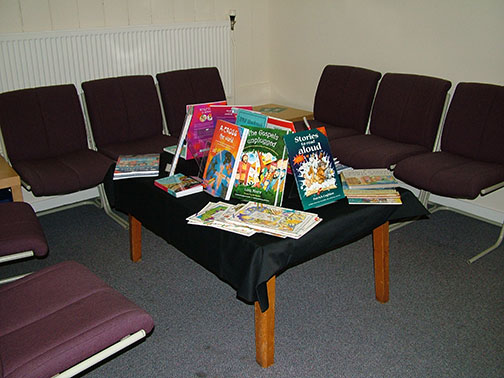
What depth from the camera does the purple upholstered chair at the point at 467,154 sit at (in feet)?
10.4

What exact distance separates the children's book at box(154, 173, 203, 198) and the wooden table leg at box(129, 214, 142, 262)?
57 cm

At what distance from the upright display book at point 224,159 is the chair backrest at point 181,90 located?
5.35ft

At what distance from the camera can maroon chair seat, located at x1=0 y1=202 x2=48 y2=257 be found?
2.44 meters

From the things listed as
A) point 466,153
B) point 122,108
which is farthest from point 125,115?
point 466,153

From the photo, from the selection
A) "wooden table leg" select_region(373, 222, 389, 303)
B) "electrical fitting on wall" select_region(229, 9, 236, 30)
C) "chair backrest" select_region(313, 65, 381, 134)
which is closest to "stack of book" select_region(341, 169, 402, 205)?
"wooden table leg" select_region(373, 222, 389, 303)

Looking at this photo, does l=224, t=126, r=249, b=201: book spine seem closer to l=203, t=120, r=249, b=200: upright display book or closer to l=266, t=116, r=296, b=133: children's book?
l=203, t=120, r=249, b=200: upright display book

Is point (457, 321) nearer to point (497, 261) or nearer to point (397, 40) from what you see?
point (497, 261)

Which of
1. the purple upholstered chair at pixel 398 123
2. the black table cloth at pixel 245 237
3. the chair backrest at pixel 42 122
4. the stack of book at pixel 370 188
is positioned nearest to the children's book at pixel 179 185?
the black table cloth at pixel 245 237

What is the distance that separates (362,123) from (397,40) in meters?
0.72

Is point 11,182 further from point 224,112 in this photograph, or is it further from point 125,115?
point 224,112

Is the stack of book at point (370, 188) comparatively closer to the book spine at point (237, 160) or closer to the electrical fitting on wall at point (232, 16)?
the book spine at point (237, 160)

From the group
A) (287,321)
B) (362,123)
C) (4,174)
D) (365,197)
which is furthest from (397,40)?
(4,174)

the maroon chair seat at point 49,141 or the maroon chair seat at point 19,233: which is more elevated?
the maroon chair seat at point 49,141

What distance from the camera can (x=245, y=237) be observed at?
212 cm
